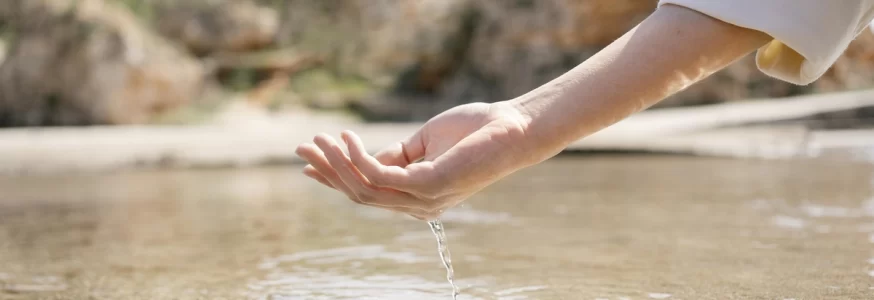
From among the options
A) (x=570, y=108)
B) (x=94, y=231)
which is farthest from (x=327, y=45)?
(x=570, y=108)

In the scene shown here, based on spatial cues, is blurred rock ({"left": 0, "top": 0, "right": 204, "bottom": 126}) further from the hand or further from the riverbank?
the hand

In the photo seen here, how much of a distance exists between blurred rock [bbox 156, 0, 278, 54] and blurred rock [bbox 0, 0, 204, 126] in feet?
11.1

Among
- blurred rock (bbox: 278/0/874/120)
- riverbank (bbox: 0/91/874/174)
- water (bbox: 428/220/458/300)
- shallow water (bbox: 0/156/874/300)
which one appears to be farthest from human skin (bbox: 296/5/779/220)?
blurred rock (bbox: 278/0/874/120)

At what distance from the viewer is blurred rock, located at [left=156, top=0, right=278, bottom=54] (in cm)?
1545

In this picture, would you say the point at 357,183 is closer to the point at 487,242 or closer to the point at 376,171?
the point at 376,171

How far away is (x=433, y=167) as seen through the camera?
1.46m

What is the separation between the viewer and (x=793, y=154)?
20.5 ft

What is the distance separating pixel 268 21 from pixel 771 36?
1503cm

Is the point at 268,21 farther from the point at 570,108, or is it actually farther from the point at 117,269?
the point at 570,108

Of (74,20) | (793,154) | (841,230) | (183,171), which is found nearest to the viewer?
(841,230)

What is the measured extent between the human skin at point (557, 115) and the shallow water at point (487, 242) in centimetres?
49

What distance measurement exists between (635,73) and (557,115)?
0.14 m

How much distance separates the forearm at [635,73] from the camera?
4.66ft

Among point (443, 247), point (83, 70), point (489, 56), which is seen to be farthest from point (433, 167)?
point (489, 56)
